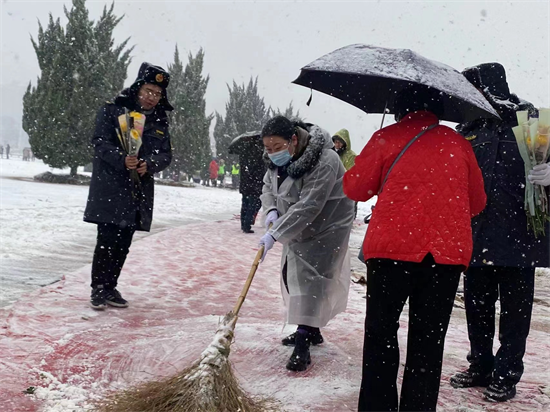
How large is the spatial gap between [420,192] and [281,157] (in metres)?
1.34

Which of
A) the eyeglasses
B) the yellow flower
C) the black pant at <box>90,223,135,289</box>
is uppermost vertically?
the eyeglasses

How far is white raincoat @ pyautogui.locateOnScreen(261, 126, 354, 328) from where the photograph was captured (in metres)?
3.12

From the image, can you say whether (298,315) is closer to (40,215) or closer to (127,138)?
(127,138)

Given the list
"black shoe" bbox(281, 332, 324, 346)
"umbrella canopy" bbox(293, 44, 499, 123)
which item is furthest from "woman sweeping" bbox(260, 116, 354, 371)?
"umbrella canopy" bbox(293, 44, 499, 123)

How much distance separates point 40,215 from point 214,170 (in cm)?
2223

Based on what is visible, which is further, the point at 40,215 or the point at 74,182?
the point at 74,182

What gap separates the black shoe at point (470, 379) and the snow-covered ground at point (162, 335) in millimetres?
53

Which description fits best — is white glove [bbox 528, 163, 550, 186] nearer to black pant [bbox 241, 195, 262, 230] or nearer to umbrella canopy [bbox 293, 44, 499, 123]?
umbrella canopy [bbox 293, 44, 499, 123]

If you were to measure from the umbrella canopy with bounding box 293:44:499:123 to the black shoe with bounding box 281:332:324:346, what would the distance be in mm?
1626

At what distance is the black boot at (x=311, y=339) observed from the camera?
3.48 m

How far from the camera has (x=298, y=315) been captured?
10.4 ft

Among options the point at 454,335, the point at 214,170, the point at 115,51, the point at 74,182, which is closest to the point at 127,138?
the point at 454,335

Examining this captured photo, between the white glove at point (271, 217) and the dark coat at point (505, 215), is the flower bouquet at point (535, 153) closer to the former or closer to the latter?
the dark coat at point (505, 215)

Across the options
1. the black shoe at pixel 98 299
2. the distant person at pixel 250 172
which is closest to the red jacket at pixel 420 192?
the black shoe at pixel 98 299
